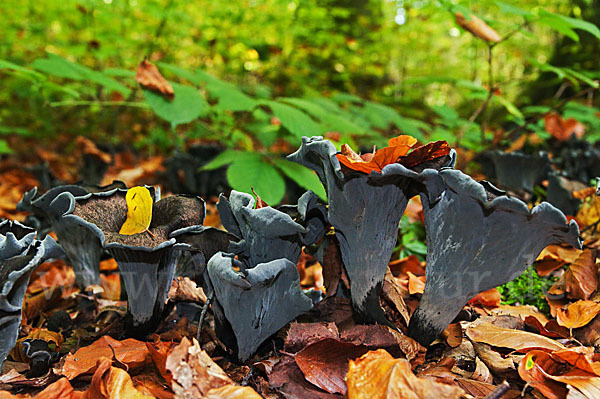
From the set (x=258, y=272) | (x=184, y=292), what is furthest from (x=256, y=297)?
(x=184, y=292)

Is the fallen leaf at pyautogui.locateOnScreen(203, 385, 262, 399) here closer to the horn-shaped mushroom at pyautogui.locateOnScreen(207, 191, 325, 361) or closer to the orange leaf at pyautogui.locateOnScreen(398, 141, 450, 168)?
the horn-shaped mushroom at pyautogui.locateOnScreen(207, 191, 325, 361)

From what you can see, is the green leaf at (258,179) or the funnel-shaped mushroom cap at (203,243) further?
the green leaf at (258,179)

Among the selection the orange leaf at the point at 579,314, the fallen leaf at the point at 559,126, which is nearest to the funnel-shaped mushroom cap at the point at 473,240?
the orange leaf at the point at 579,314

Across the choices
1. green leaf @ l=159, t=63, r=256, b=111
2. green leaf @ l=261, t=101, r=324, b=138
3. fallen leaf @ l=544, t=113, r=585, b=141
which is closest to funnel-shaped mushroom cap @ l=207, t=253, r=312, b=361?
green leaf @ l=261, t=101, r=324, b=138

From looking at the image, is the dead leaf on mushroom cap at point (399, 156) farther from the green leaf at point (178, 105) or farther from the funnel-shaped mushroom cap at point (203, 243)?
the green leaf at point (178, 105)

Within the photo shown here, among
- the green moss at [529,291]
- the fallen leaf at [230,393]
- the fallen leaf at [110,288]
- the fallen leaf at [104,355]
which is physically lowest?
the fallen leaf at [110,288]

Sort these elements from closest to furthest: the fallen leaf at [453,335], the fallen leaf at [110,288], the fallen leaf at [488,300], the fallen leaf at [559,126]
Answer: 1. the fallen leaf at [453,335]
2. the fallen leaf at [488,300]
3. the fallen leaf at [110,288]
4. the fallen leaf at [559,126]

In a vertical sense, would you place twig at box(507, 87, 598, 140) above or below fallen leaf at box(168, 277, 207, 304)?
above

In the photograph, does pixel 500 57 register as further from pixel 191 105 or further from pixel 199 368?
pixel 199 368
